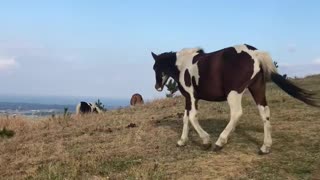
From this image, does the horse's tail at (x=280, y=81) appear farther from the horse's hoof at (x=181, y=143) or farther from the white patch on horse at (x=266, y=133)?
the horse's hoof at (x=181, y=143)

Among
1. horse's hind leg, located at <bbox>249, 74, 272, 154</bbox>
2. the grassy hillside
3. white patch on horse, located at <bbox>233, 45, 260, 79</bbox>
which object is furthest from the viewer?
horse's hind leg, located at <bbox>249, 74, 272, 154</bbox>

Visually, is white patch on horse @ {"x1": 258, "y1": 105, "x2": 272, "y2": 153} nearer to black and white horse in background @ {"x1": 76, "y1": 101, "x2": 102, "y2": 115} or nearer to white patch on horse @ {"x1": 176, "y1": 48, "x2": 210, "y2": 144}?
white patch on horse @ {"x1": 176, "y1": 48, "x2": 210, "y2": 144}

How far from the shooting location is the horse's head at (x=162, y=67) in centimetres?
1146

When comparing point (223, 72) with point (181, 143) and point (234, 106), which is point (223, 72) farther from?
point (181, 143)

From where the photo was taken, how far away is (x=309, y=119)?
1337 cm

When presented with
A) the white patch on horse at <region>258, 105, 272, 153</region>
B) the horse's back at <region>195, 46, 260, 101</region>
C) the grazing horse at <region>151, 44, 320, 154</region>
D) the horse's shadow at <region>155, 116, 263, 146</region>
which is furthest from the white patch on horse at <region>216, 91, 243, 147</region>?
the horse's shadow at <region>155, 116, 263, 146</region>

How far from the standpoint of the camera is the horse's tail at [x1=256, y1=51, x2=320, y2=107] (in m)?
9.77

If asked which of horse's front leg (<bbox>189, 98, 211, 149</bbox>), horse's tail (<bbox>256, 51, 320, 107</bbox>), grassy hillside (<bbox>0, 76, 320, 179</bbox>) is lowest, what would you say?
grassy hillside (<bbox>0, 76, 320, 179</bbox>)

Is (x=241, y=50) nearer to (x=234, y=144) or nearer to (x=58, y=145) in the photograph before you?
(x=234, y=144)

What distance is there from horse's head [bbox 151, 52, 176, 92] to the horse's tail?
2.38 meters

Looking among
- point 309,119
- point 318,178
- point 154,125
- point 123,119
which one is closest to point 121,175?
point 318,178

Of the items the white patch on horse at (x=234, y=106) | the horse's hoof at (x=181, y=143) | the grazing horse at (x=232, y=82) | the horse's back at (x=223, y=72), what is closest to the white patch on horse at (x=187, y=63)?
the grazing horse at (x=232, y=82)

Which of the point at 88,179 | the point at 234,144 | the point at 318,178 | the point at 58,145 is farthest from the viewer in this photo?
the point at 58,145

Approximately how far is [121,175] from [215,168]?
1724 millimetres
